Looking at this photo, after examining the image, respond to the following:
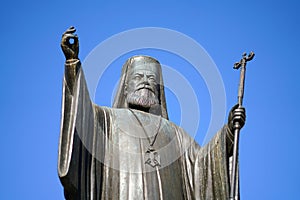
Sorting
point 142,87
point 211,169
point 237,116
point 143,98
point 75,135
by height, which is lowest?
point 211,169

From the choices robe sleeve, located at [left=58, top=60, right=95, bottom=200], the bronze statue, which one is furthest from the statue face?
robe sleeve, located at [left=58, top=60, right=95, bottom=200]

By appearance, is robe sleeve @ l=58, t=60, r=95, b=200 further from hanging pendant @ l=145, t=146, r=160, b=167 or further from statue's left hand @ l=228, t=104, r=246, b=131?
statue's left hand @ l=228, t=104, r=246, b=131

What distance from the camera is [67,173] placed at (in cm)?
1251

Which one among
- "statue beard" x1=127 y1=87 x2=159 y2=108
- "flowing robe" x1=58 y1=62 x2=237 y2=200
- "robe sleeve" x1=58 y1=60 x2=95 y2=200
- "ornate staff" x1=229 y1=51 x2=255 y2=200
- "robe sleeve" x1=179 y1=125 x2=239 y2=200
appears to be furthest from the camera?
"statue beard" x1=127 y1=87 x2=159 y2=108

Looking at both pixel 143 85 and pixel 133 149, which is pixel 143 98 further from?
pixel 133 149

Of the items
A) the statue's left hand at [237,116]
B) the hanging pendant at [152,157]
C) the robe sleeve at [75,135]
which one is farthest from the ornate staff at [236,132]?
the robe sleeve at [75,135]

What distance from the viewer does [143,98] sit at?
14.8m

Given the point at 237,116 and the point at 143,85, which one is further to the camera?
the point at 143,85

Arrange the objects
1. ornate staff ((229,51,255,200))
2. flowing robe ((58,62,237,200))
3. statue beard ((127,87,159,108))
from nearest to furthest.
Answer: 1. flowing robe ((58,62,237,200))
2. ornate staff ((229,51,255,200))
3. statue beard ((127,87,159,108))

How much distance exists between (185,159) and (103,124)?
1.55 meters

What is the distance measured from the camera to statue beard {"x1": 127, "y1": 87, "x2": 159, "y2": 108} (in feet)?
A: 48.6

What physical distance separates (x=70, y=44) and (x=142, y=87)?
7.21ft

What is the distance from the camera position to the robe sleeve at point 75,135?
12.6 metres

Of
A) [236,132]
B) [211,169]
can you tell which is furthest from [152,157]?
[236,132]
